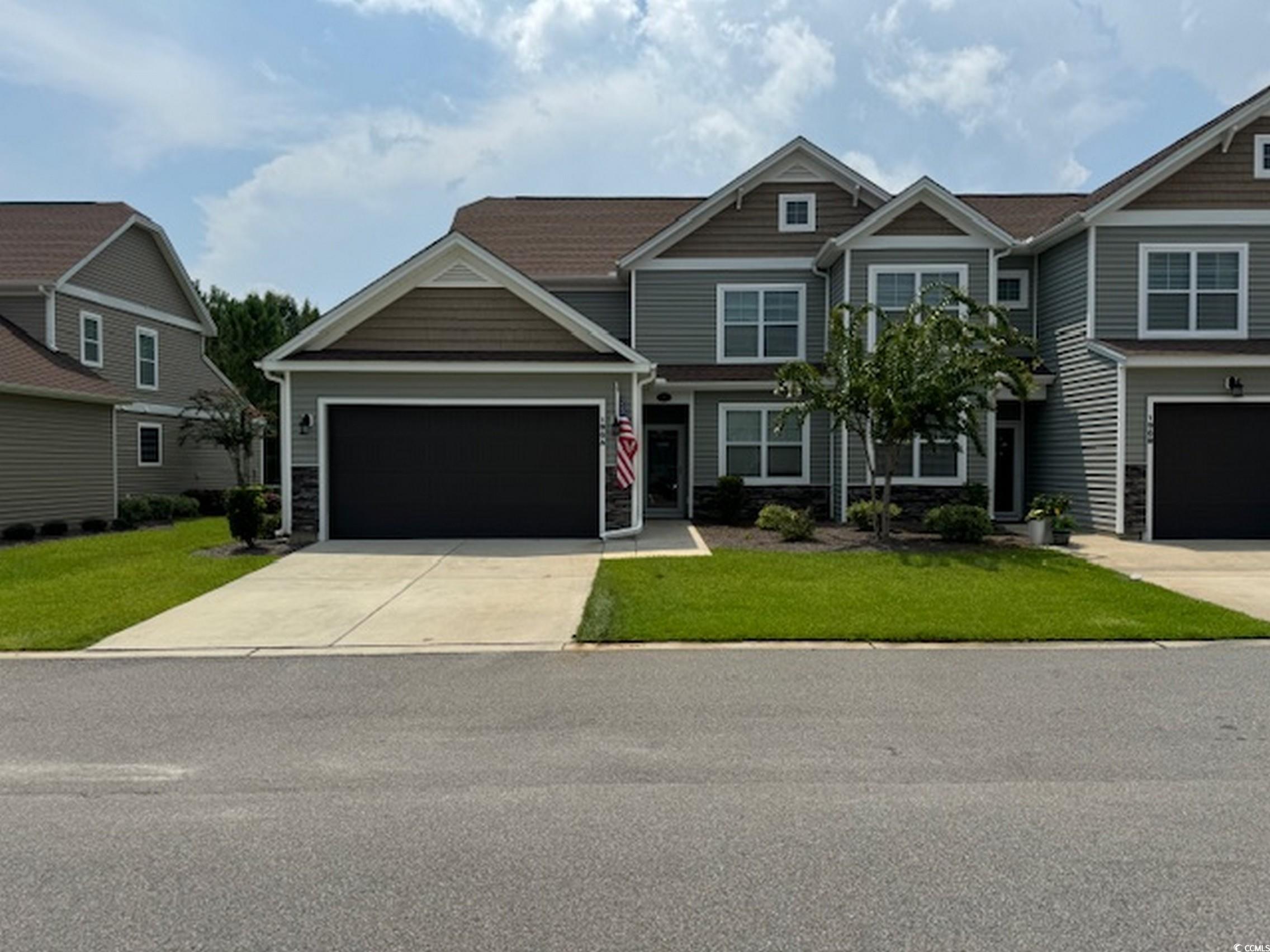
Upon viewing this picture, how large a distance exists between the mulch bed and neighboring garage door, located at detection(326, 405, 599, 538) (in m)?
2.47

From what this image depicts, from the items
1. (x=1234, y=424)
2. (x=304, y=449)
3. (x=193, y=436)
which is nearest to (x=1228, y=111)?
(x=1234, y=424)

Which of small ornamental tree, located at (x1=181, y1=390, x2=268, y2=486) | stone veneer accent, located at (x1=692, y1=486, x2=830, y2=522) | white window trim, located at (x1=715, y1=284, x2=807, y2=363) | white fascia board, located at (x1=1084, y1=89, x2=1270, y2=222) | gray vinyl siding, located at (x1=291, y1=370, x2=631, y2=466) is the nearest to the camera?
gray vinyl siding, located at (x1=291, y1=370, x2=631, y2=466)

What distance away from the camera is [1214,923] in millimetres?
3395

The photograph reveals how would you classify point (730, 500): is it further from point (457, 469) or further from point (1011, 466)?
point (1011, 466)

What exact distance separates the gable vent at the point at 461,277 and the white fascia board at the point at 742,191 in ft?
13.7

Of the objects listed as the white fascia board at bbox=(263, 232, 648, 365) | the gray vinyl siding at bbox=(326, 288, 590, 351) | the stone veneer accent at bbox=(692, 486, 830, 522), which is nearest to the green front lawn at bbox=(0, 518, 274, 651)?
the white fascia board at bbox=(263, 232, 648, 365)

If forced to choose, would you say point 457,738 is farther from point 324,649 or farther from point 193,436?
point 193,436

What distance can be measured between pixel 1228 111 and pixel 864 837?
18.3 metres

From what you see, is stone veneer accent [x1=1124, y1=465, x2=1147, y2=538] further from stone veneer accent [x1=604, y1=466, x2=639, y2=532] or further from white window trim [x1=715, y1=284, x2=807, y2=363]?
stone veneer accent [x1=604, y1=466, x2=639, y2=532]

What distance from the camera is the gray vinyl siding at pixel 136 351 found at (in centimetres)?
2173

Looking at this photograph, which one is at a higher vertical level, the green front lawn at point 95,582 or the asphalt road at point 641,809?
the green front lawn at point 95,582

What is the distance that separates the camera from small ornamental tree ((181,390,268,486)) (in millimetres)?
26016

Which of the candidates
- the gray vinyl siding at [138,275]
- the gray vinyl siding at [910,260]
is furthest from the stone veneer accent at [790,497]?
the gray vinyl siding at [138,275]

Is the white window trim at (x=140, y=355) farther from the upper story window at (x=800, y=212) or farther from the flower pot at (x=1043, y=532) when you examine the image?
the flower pot at (x=1043, y=532)
